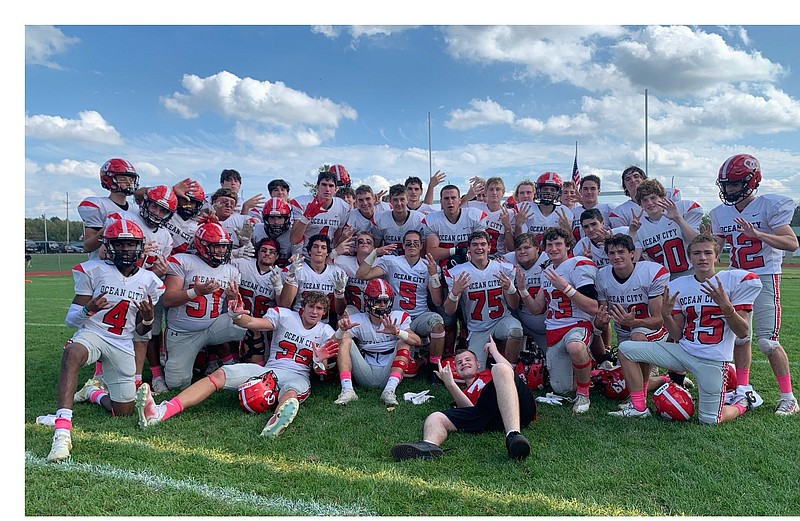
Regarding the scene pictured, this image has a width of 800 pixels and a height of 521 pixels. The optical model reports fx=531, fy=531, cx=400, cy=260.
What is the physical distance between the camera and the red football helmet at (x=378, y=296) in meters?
6.08

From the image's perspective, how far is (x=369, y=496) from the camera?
11.3 feet

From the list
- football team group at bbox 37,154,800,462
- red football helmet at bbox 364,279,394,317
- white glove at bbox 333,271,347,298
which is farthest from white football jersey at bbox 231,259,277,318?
red football helmet at bbox 364,279,394,317

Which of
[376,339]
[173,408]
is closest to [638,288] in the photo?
[376,339]

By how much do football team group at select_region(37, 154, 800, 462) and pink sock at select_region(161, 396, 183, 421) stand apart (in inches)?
0.9

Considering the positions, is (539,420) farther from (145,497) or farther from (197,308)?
(197,308)

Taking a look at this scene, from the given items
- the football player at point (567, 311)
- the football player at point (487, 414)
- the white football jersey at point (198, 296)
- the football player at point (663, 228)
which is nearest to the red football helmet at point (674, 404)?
the football player at point (567, 311)

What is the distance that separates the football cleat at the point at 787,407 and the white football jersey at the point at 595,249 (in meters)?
2.28

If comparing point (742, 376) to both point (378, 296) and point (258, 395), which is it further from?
point (258, 395)

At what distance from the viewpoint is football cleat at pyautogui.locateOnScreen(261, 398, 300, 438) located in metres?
4.58

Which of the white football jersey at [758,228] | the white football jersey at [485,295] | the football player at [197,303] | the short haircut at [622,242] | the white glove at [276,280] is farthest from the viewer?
the white football jersey at [485,295]

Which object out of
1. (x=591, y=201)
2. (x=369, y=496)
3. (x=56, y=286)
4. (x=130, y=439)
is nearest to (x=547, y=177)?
(x=591, y=201)

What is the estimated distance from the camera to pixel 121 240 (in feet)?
16.1

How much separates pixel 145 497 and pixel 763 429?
494 cm

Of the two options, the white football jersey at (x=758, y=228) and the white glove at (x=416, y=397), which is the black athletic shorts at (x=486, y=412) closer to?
the white glove at (x=416, y=397)
